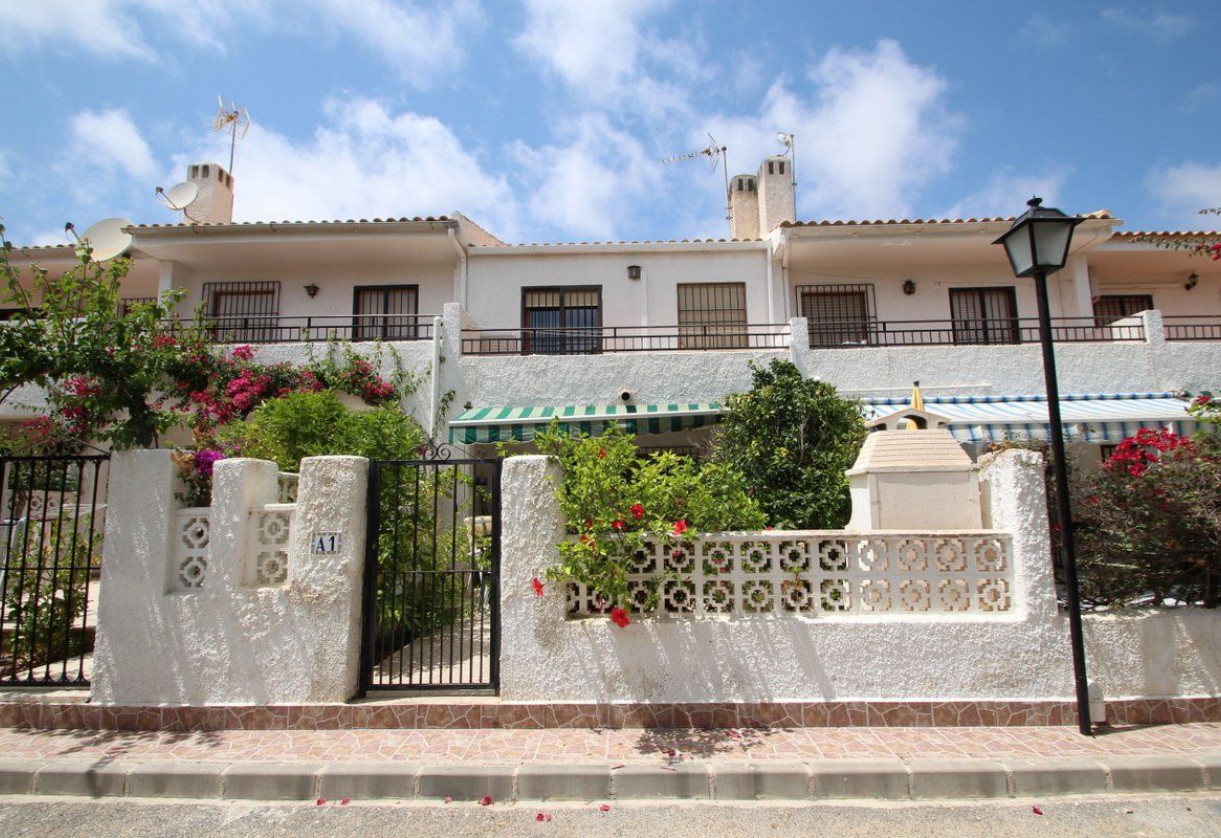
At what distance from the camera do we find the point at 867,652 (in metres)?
6.30

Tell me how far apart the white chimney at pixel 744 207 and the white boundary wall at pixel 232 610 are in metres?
14.8

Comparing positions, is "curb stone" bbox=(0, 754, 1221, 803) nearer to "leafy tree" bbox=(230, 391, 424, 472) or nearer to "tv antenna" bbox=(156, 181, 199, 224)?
"leafy tree" bbox=(230, 391, 424, 472)

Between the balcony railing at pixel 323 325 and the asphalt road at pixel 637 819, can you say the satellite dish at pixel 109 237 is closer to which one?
the balcony railing at pixel 323 325

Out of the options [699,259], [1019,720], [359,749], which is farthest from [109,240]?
[1019,720]

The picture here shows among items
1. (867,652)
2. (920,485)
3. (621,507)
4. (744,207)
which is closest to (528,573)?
(621,507)

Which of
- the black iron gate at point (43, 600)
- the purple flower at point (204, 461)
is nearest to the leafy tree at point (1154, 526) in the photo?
the purple flower at point (204, 461)

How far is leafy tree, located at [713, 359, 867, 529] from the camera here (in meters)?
9.85

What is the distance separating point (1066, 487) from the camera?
635cm

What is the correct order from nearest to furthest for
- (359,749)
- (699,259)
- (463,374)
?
(359,749)
(463,374)
(699,259)

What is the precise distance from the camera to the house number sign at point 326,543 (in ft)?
21.4

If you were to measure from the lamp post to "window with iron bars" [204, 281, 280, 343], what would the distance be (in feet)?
54.0

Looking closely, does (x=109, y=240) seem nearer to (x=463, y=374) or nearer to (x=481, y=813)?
(x=463, y=374)

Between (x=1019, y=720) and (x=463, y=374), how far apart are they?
11698 millimetres

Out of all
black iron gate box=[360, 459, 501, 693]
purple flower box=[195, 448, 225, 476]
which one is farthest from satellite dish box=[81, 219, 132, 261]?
black iron gate box=[360, 459, 501, 693]
